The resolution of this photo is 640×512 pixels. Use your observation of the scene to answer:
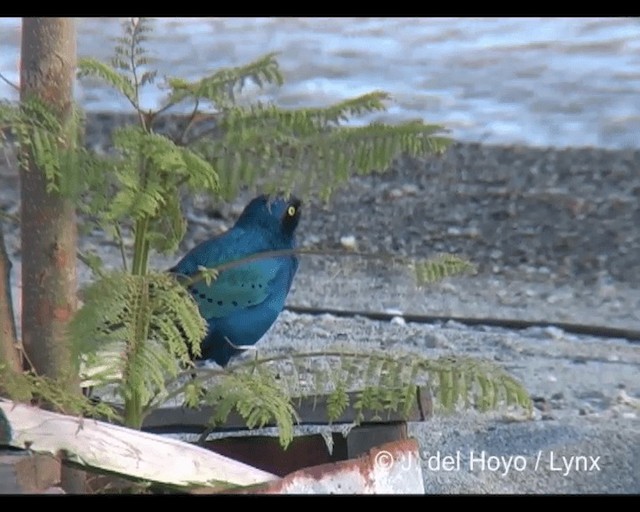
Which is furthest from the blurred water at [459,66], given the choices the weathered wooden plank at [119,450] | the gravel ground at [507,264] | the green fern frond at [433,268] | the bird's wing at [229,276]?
the weathered wooden plank at [119,450]

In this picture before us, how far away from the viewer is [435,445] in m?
1.00

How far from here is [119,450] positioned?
2.39ft

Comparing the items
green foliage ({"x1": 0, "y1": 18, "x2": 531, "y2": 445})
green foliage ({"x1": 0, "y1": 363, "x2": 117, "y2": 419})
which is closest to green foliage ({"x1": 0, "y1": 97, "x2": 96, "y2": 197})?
green foliage ({"x1": 0, "y1": 18, "x2": 531, "y2": 445})

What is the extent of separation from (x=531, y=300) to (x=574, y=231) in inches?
3.2

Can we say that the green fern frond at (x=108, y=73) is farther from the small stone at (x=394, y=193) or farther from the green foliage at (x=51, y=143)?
the small stone at (x=394, y=193)

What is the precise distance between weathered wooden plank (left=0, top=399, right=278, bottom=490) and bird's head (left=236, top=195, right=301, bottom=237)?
0.26 meters

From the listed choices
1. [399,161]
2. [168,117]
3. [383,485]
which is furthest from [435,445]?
[168,117]

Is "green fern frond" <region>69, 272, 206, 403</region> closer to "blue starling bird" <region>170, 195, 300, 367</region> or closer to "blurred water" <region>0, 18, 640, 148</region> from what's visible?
"blue starling bird" <region>170, 195, 300, 367</region>

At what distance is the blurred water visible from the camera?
1.01 meters

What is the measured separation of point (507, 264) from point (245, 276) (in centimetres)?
27

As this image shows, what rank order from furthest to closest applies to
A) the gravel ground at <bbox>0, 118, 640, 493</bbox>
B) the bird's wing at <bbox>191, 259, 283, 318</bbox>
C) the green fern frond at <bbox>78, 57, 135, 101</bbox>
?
the gravel ground at <bbox>0, 118, 640, 493</bbox> → the bird's wing at <bbox>191, 259, 283, 318</bbox> → the green fern frond at <bbox>78, 57, 135, 101</bbox>

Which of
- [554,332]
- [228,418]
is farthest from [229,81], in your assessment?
[554,332]

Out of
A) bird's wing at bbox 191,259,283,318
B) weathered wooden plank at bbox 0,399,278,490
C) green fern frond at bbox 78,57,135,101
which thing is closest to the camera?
weathered wooden plank at bbox 0,399,278,490

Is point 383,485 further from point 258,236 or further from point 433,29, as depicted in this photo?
point 433,29
